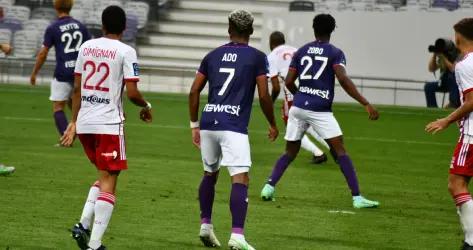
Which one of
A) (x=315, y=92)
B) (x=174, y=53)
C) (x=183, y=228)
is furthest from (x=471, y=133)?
(x=174, y=53)

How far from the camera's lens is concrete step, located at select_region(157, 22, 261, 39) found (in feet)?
118

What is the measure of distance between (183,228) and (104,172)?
179cm

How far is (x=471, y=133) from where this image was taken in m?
10.4

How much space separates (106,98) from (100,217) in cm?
97

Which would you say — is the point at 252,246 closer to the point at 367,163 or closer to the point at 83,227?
the point at 83,227

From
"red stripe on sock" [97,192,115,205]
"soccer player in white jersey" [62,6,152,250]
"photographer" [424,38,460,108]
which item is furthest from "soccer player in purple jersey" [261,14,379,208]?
"photographer" [424,38,460,108]

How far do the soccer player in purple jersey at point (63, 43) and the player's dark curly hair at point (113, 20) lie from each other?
8.07 m

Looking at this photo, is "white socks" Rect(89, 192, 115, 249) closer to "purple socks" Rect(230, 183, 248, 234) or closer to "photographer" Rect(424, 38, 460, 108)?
"purple socks" Rect(230, 183, 248, 234)

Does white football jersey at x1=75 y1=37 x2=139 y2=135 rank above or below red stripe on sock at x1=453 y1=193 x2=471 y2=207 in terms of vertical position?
above

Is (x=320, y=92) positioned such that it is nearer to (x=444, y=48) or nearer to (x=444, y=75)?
(x=444, y=48)

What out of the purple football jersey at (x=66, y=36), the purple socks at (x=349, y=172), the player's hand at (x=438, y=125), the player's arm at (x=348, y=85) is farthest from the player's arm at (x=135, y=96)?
the purple football jersey at (x=66, y=36)

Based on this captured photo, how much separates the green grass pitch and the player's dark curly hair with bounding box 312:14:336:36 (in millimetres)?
1909

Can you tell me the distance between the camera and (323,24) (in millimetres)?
13852

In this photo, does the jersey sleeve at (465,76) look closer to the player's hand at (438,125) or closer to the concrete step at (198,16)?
the player's hand at (438,125)
